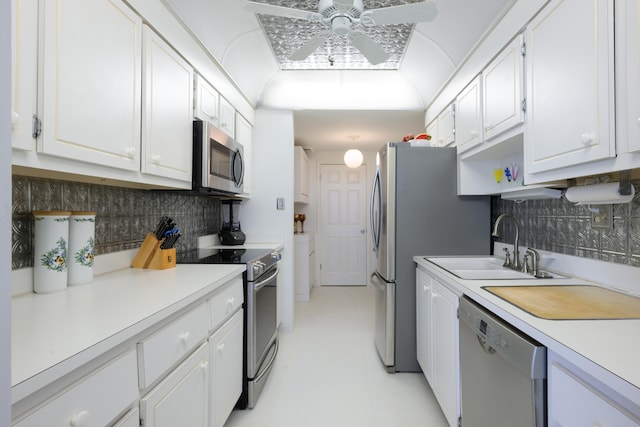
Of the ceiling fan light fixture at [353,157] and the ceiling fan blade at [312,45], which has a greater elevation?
the ceiling fan blade at [312,45]

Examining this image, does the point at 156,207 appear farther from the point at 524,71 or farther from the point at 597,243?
the point at 597,243

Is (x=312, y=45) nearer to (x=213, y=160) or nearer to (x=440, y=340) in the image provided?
(x=213, y=160)

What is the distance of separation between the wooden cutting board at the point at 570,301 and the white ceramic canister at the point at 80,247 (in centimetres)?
175

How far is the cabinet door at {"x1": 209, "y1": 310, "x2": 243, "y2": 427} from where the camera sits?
4.71 ft

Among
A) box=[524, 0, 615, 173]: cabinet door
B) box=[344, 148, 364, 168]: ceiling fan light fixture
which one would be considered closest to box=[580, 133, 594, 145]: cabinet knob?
box=[524, 0, 615, 173]: cabinet door

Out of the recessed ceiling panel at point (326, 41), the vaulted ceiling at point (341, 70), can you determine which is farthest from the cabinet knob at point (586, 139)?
the recessed ceiling panel at point (326, 41)

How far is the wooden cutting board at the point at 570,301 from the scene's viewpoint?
100 centimetres

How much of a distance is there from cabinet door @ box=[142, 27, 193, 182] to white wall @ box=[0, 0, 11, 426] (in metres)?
1.10

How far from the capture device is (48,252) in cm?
119

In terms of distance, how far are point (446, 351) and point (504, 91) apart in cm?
143

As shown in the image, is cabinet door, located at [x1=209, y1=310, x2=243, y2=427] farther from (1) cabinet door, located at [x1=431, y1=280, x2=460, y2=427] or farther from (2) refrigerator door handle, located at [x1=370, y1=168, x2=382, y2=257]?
(2) refrigerator door handle, located at [x1=370, y1=168, x2=382, y2=257]

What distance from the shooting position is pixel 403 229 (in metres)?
2.35

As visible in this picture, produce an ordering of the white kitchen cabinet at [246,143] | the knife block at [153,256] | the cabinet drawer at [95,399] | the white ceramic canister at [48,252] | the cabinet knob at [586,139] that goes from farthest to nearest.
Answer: the white kitchen cabinet at [246,143] → the knife block at [153,256] → the white ceramic canister at [48,252] → the cabinet knob at [586,139] → the cabinet drawer at [95,399]

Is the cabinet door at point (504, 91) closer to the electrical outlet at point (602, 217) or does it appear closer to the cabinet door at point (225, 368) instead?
the electrical outlet at point (602, 217)
